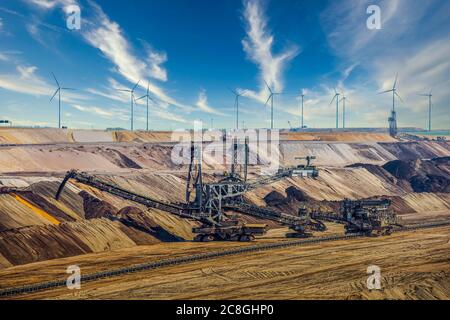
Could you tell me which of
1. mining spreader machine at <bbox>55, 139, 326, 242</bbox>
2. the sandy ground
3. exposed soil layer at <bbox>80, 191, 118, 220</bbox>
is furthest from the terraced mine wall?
the sandy ground

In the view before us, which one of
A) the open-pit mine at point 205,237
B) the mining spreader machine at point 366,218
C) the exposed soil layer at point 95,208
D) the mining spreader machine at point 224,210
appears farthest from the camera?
the mining spreader machine at point 366,218

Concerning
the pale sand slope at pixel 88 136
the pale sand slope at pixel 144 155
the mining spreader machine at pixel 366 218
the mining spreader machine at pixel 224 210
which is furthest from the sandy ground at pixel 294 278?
the pale sand slope at pixel 88 136

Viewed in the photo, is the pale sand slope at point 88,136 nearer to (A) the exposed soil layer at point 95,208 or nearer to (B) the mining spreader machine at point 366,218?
(A) the exposed soil layer at point 95,208

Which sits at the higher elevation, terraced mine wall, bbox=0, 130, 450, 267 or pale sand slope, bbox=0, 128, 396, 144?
pale sand slope, bbox=0, 128, 396, 144

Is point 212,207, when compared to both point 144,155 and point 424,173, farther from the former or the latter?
point 424,173

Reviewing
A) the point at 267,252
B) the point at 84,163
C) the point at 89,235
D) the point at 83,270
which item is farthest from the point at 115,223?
the point at 84,163

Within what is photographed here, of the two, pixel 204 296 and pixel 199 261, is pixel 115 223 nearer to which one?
pixel 199 261

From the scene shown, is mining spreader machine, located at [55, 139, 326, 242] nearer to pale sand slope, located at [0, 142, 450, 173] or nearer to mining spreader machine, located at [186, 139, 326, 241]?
mining spreader machine, located at [186, 139, 326, 241]
